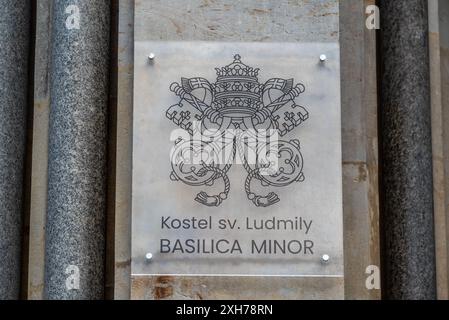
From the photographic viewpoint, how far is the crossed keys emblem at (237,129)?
497 centimetres

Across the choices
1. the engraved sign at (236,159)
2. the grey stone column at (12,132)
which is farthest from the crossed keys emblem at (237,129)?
the grey stone column at (12,132)

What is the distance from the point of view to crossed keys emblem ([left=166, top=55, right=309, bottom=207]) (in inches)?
196

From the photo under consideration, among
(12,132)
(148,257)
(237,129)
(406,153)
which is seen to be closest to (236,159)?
(237,129)

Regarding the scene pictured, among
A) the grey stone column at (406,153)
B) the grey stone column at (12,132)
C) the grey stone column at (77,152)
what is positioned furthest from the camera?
the grey stone column at (406,153)

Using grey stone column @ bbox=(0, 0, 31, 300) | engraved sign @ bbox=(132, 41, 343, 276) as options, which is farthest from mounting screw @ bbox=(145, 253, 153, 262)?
grey stone column @ bbox=(0, 0, 31, 300)

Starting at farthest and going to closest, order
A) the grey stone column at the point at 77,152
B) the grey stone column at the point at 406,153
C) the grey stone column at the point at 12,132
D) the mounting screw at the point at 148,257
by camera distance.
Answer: the grey stone column at the point at 406,153 < the grey stone column at the point at 12,132 < the grey stone column at the point at 77,152 < the mounting screw at the point at 148,257

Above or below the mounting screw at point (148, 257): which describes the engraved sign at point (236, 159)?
above

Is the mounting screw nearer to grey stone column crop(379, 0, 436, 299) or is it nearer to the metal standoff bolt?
the metal standoff bolt

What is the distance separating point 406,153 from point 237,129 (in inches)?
35.8

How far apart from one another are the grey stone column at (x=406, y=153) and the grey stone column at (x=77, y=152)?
1.41 metres

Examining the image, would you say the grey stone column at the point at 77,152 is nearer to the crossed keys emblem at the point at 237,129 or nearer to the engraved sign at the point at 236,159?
the engraved sign at the point at 236,159

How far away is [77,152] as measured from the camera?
5070 millimetres
